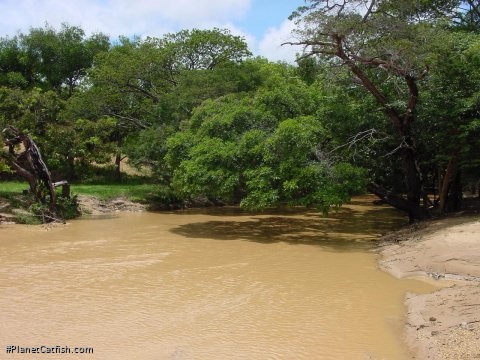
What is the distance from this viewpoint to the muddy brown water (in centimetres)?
673

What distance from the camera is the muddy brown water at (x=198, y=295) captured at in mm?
6734

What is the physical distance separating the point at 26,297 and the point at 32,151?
11.1m

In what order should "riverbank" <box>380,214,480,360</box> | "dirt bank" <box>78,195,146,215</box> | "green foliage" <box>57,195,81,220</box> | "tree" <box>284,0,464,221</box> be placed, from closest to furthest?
"riverbank" <box>380,214,480,360</box>, "tree" <box>284,0,464,221</box>, "green foliage" <box>57,195,81,220</box>, "dirt bank" <box>78,195,146,215</box>

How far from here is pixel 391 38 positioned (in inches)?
573

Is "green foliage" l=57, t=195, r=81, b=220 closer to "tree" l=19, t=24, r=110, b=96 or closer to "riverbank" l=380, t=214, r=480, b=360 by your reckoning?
"riverbank" l=380, t=214, r=480, b=360

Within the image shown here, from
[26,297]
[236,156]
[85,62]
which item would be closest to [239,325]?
[26,297]

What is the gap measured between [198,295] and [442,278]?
5.16 m

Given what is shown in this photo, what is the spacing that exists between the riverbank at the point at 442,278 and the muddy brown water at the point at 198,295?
1.19 feet

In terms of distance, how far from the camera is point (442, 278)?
9.89 metres

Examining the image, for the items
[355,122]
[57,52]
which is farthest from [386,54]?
[57,52]

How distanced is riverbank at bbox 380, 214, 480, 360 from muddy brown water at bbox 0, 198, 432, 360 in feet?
1.19

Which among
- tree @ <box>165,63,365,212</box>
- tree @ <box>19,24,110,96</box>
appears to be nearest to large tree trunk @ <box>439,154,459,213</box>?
tree @ <box>165,63,365,212</box>

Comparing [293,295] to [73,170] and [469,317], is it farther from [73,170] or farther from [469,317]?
[73,170]

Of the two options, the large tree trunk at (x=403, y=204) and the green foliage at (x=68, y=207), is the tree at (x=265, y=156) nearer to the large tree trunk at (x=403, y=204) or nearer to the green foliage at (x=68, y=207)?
the large tree trunk at (x=403, y=204)
